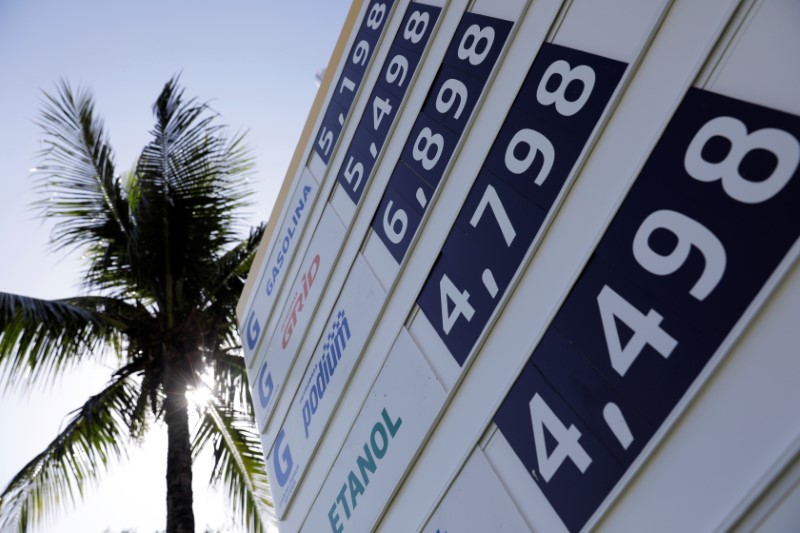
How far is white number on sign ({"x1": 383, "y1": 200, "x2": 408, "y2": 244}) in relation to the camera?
17.5 feet

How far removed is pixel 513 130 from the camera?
431 cm

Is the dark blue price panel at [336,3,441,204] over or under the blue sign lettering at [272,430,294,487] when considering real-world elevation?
over

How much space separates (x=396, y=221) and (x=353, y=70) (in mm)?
2455

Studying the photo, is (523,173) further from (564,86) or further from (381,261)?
(381,261)

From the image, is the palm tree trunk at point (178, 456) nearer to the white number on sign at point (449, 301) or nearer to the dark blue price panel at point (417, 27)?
the dark blue price panel at point (417, 27)

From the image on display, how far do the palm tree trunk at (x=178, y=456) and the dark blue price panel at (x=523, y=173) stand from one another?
6.34 metres

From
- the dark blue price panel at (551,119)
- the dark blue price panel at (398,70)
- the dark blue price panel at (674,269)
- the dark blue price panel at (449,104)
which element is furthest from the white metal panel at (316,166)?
the dark blue price panel at (674,269)

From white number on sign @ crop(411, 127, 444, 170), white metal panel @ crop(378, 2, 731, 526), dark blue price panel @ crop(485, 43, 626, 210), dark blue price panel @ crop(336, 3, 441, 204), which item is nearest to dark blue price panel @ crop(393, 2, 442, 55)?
dark blue price panel @ crop(336, 3, 441, 204)

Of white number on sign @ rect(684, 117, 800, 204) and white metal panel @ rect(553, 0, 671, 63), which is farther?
white metal panel @ rect(553, 0, 671, 63)

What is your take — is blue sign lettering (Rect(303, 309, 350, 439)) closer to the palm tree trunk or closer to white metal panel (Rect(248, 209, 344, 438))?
white metal panel (Rect(248, 209, 344, 438))

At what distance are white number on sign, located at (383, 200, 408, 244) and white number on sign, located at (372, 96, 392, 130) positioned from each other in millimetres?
900

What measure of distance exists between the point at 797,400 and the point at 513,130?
89.4 inches

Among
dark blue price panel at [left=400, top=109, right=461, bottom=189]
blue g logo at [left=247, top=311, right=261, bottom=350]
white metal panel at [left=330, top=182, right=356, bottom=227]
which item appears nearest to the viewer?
dark blue price panel at [left=400, top=109, right=461, bottom=189]

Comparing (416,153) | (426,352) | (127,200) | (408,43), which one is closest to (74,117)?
(127,200)
